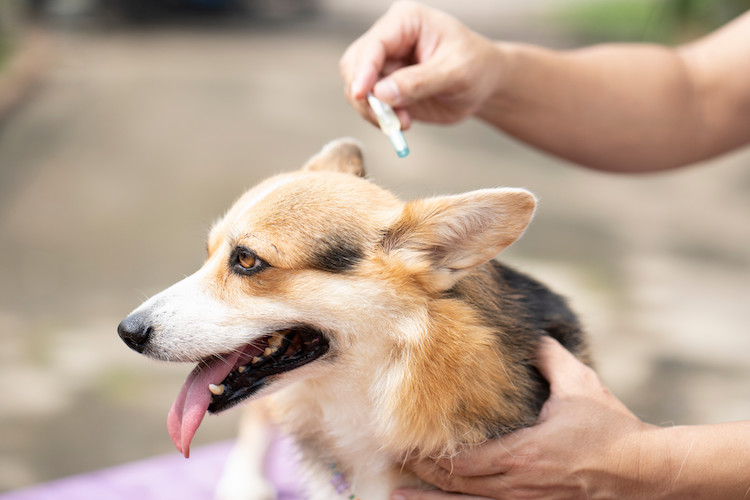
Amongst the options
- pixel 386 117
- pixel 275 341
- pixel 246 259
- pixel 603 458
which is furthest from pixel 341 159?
pixel 603 458

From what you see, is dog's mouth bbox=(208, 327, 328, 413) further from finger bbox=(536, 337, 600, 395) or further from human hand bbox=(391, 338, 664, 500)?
finger bbox=(536, 337, 600, 395)

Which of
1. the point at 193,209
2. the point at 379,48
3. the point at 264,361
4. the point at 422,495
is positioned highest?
the point at 379,48

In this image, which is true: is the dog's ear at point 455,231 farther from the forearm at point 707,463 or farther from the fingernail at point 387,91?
the forearm at point 707,463

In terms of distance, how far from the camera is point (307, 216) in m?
1.77

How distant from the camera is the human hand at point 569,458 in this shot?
5.56 feet

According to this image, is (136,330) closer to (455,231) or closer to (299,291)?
(299,291)

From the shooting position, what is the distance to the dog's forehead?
1746 mm

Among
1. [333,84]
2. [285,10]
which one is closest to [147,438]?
[333,84]

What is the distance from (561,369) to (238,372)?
851 millimetres

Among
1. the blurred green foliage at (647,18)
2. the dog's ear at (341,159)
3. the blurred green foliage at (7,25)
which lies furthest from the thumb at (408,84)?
the blurred green foliage at (7,25)

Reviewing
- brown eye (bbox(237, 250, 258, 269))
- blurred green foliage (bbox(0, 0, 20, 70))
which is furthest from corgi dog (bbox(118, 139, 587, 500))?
blurred green foliage (bbox(0, 0, 20, 70))

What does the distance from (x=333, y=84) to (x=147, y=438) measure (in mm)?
6784

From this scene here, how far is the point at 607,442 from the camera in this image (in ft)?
5.60

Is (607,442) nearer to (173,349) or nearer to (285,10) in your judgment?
(173,349)
